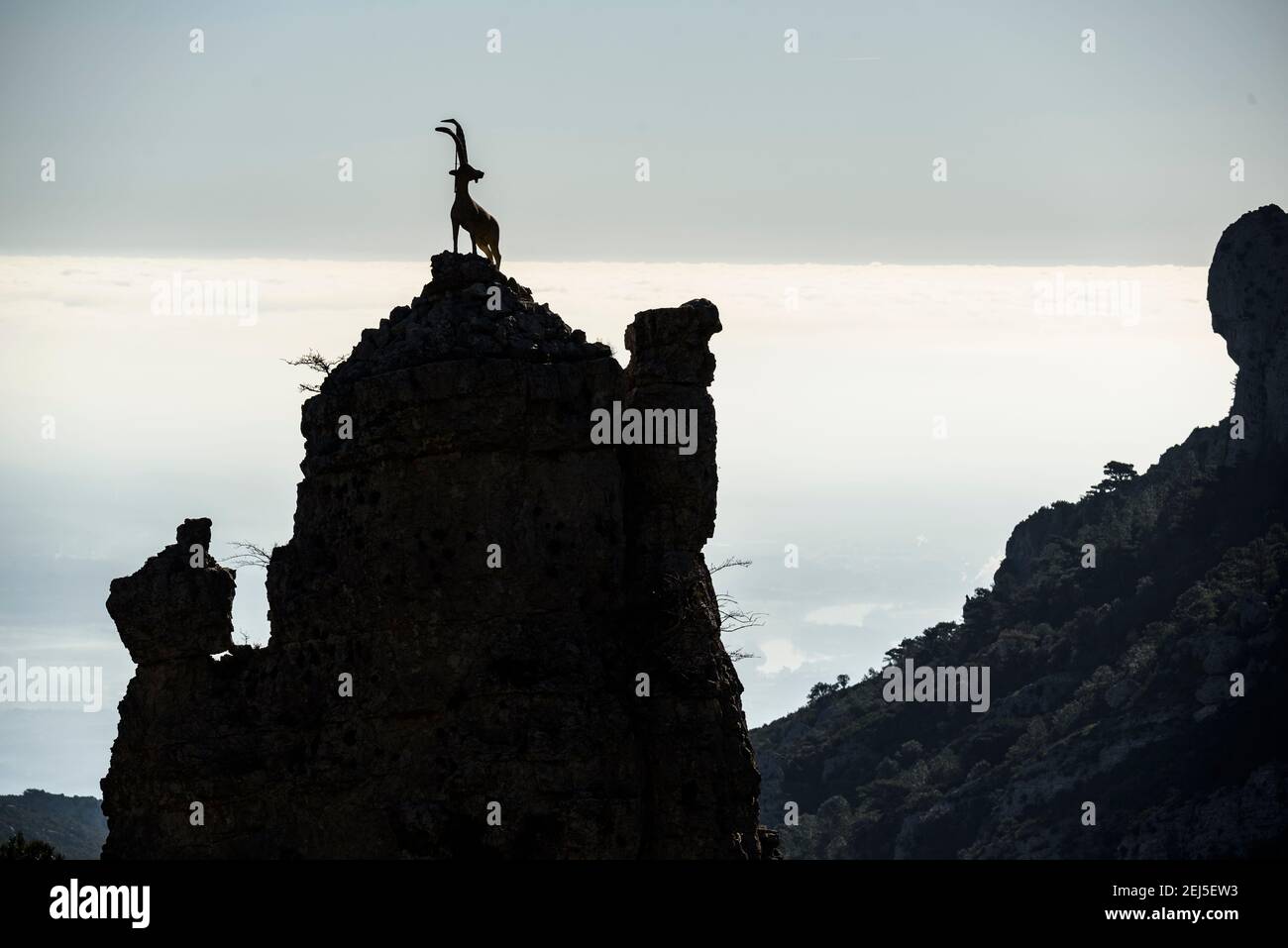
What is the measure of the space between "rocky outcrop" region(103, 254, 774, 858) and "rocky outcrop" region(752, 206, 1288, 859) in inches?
3735

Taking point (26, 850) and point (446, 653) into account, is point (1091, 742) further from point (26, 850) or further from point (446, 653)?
point (446, 653)

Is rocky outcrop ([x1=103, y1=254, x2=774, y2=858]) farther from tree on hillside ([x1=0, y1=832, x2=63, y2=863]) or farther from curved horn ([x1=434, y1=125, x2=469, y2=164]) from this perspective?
tree on hillside ([x1=0, y1=832, x2=63, y2=863])

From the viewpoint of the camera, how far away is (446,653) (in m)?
40.1

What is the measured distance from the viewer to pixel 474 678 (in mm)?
39781

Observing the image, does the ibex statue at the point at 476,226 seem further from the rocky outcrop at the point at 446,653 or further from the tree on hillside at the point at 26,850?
the tree on hillside at the point at 26,850

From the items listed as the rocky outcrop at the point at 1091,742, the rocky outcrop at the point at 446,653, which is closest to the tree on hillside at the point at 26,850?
the rocky outcrop at the point at 446,653

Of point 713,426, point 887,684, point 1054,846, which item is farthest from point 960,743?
point 713,426

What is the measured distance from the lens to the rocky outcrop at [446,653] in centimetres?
3944

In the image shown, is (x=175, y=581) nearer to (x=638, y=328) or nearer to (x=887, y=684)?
(x=638, y=328)

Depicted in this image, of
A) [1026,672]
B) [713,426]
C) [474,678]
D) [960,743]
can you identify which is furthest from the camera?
[1026,672]

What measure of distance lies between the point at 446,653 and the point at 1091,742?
128 meters

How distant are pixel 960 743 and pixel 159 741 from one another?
138522 millimetres

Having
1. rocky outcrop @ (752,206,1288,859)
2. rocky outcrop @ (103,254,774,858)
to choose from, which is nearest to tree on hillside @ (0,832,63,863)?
rocky outcrop @ (103,254,774,858)
